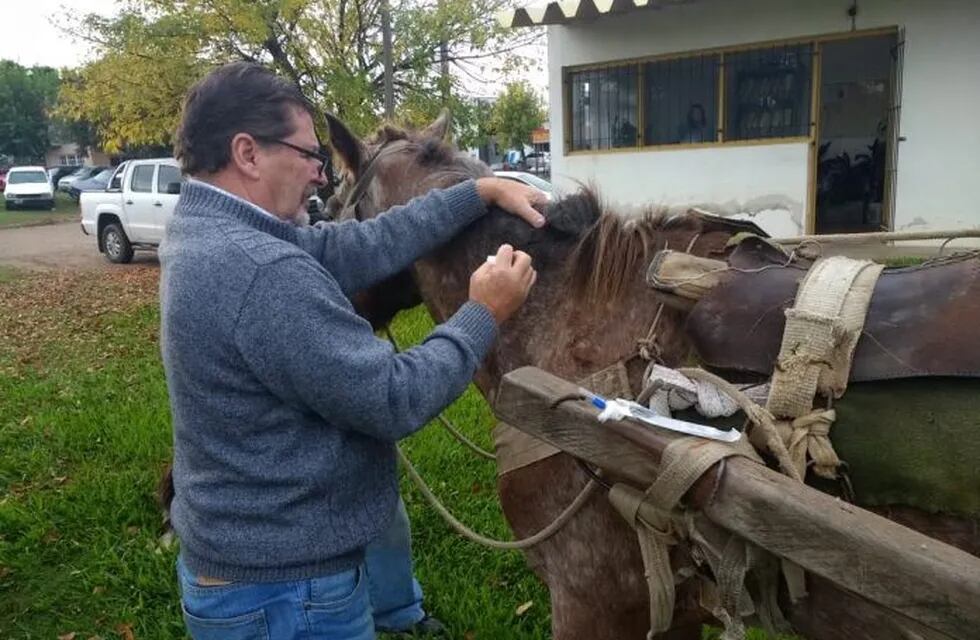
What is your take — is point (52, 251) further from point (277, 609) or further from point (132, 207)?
point (277, 609)

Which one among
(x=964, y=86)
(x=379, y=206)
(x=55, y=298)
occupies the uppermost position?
(x=964, y=86)

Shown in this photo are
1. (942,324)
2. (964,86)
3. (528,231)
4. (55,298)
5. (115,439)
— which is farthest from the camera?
(55,298)

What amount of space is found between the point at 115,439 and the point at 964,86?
9823 mm

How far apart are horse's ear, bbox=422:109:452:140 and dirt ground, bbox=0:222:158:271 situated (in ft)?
47.5

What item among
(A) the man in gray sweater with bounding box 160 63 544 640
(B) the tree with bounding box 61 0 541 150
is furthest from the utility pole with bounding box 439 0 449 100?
(A) the man in gray sweater with bounding box 160 63 544 640

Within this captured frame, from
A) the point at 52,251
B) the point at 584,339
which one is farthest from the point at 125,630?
the point at 52,251

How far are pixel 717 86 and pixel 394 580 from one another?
31.0 ft

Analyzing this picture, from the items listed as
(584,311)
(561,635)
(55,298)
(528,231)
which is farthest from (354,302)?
(55,298)

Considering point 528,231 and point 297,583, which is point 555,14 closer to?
point 528,231

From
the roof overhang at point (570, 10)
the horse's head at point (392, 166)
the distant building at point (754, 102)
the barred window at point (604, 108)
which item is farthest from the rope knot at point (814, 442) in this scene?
the barred window at point (604, 108)

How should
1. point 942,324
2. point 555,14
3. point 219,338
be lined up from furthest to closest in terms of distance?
1. point 555,14
2. point 219,338
3. point 942,324

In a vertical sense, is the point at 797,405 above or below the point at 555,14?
below

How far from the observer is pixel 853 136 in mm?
14570

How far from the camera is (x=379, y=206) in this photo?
268cm
